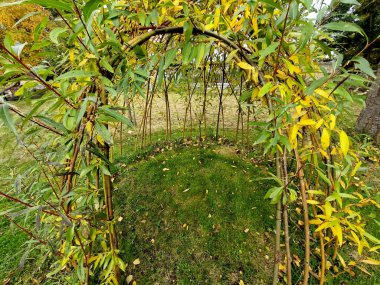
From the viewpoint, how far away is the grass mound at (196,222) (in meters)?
1.75

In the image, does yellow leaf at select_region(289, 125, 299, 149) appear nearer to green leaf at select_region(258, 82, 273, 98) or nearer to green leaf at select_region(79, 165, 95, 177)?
green leaf at select_region(258, 82, 273, 98)

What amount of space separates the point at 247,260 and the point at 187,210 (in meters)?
0.67

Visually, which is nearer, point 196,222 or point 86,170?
point 86,170

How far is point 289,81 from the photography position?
920mm

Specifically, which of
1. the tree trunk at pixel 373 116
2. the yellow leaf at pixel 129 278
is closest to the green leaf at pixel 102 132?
the yellow leaf at pixel 129 278

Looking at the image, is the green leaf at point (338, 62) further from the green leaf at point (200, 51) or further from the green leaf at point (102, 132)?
the green leaf at point (102, 132)

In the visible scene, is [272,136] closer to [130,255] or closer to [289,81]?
[289,81]

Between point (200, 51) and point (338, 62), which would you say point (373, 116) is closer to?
point (338, 62)

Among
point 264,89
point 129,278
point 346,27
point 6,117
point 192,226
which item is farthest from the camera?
point 192,226

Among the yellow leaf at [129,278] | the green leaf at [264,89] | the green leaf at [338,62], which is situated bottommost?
the yellow leaf at [129,278]

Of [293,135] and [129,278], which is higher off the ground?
[293,135]

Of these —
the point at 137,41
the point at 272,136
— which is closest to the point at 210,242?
the point at 272,136

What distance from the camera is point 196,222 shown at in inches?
81.4

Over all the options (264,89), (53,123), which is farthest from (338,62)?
(53,123)
